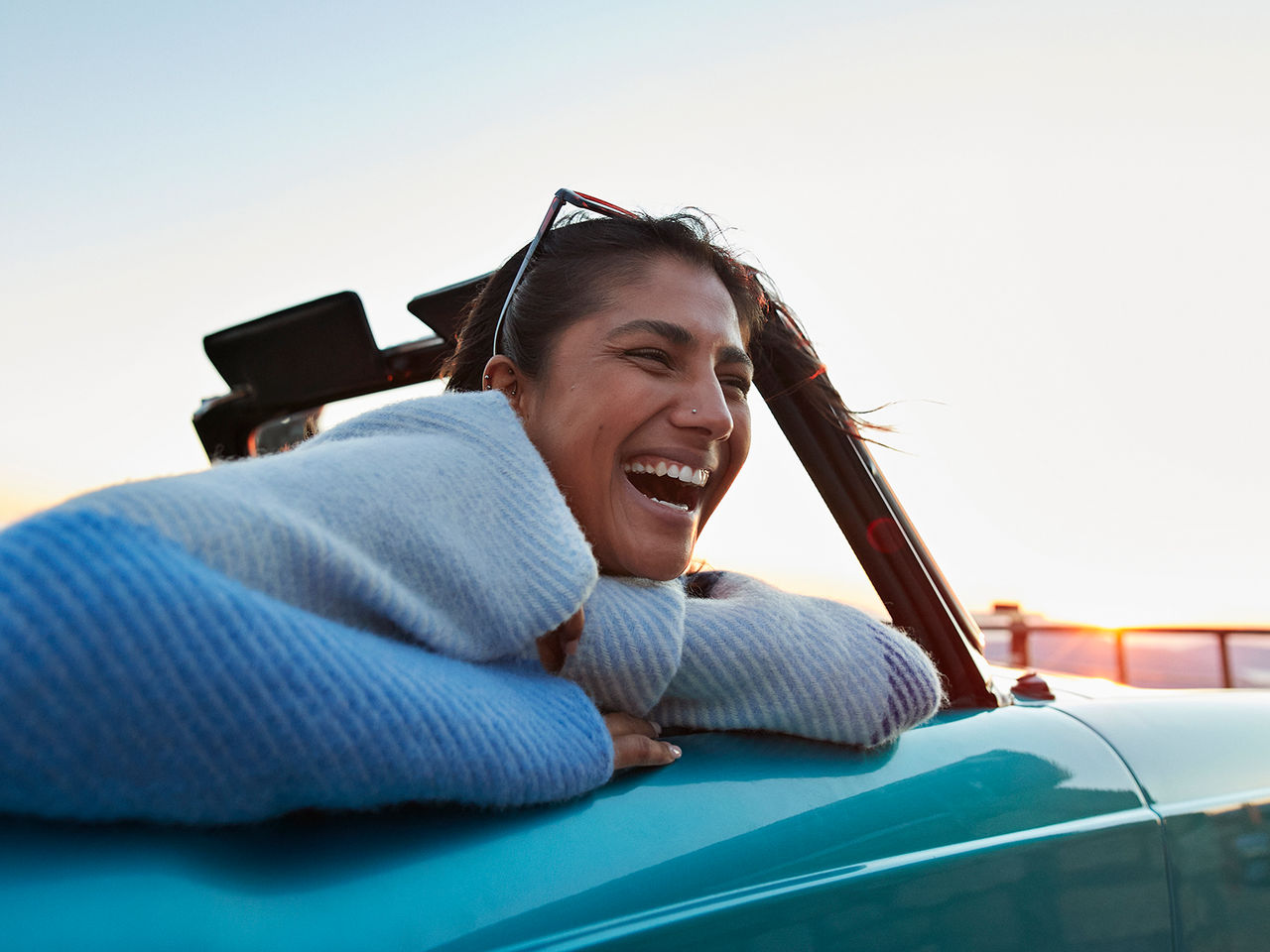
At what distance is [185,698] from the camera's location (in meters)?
0.63

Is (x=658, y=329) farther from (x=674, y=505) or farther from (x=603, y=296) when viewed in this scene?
(x=674, y=505)

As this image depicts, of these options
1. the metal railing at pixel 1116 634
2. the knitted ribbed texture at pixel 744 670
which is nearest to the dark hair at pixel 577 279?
the knitted ribbed texture at pixel 744 670

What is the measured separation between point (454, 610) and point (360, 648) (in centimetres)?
16

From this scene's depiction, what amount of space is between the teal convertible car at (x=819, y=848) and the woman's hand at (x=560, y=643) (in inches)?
6.9

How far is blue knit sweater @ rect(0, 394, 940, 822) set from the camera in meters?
0.61

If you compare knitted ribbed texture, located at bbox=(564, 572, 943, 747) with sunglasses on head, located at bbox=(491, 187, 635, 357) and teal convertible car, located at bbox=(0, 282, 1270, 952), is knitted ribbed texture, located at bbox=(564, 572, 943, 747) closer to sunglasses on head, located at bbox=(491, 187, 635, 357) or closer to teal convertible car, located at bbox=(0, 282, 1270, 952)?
teal convertible car, located at bbox=(0, 282, 1270, 952)

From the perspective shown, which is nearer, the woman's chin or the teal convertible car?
the teal convertible car

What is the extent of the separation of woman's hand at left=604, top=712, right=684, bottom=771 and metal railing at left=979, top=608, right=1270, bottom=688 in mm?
5439

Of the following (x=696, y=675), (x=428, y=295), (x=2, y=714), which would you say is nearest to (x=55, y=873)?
(x=2, y=714)

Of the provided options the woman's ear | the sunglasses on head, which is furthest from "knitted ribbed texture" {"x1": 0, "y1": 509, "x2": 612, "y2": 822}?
the sunglasses on head

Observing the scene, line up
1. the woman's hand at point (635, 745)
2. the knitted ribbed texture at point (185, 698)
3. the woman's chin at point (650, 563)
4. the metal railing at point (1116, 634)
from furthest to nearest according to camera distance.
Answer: the metal railing at point (1116, 634) < the woman's chin at point (650, 563) < the woman's hand at point (635, 745) < the knitted ribbed texture at point (185, 698)

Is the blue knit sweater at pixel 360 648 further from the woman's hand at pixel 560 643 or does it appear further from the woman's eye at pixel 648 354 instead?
the woman's eye at pixel 648 354

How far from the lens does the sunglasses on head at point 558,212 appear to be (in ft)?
5.43

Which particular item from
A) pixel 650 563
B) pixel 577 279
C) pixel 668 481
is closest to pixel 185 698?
pixel 650 563
